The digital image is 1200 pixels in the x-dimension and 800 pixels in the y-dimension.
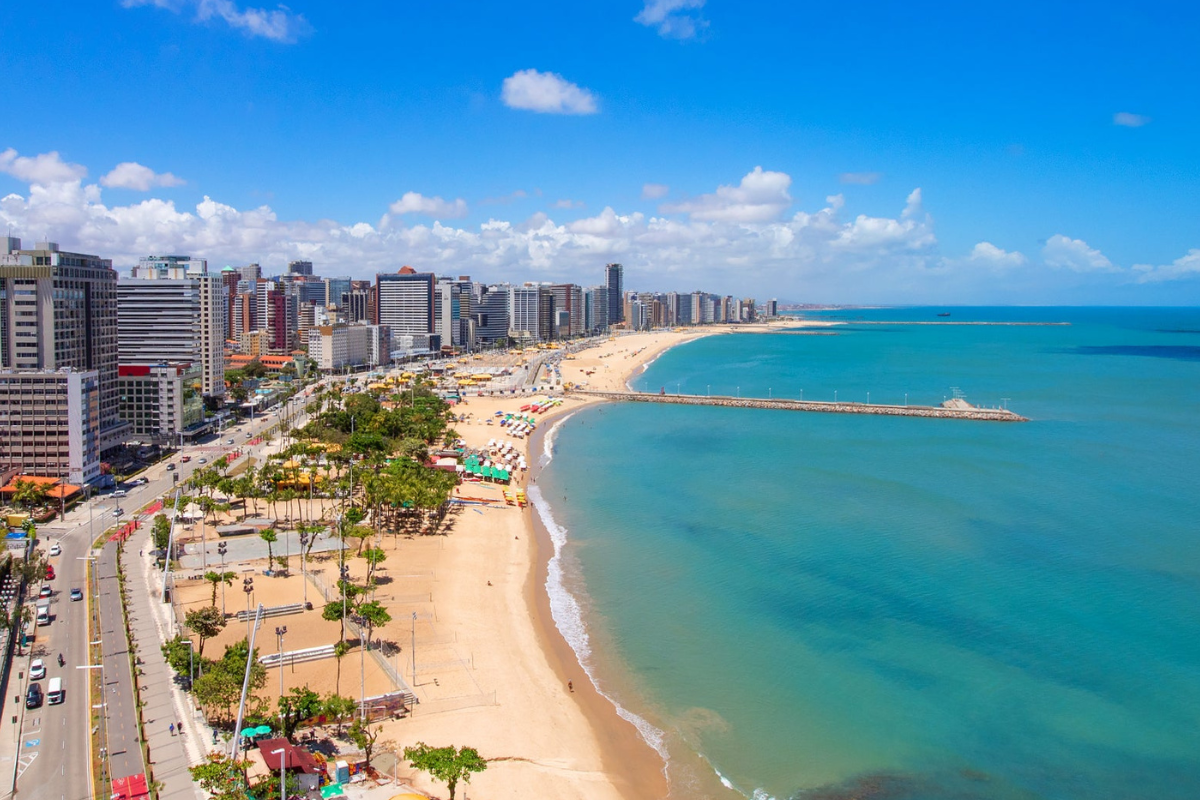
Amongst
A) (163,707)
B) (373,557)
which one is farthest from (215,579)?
(163,707)

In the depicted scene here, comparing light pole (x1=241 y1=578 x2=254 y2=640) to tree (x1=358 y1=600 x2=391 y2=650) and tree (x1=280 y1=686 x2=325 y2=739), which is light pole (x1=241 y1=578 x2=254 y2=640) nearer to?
tree (x1=358 y1=600 x2=391 y2=650)

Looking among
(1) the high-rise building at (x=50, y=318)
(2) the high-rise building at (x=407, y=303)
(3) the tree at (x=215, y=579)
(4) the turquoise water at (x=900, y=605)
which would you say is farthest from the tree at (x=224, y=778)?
(2) the high-rise building at (x=407, y=303)

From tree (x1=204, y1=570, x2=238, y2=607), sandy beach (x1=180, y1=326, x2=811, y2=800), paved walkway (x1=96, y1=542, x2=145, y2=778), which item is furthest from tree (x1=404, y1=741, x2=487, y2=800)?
tree (x1=204, y1=570, x2=238, y2=607)

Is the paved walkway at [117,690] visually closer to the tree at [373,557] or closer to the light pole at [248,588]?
the light pole at [248,588]

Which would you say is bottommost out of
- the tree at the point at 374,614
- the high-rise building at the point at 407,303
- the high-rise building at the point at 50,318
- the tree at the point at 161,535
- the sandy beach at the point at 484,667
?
the sandy beach at the point at 484,667

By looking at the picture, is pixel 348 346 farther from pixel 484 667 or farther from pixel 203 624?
pixel 484 667

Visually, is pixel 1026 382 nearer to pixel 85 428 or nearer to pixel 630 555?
pixel 630 555

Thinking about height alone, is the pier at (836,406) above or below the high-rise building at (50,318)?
below
